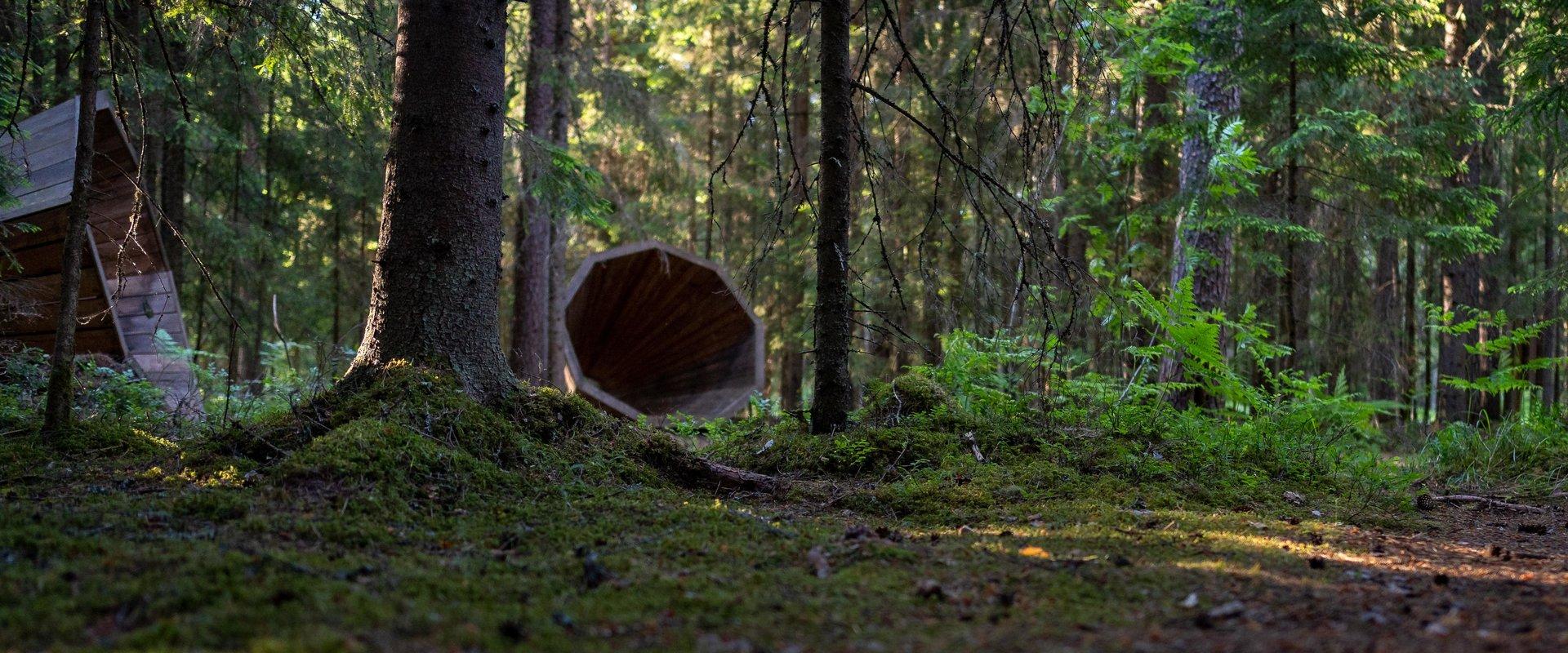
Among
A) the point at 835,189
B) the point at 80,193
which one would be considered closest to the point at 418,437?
the point at 80,193

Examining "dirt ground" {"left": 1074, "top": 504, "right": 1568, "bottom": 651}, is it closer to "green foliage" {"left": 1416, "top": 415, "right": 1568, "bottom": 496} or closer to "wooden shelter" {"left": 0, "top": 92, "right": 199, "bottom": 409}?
"green foliage" {"left": 1416, "top": 415, "right": 1568, "bottom": 496}

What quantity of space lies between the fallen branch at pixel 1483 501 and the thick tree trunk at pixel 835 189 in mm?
3198

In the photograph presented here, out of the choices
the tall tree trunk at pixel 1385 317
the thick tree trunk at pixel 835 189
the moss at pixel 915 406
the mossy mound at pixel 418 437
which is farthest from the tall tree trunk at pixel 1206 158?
the tall tree trunk at pixel 1385 317

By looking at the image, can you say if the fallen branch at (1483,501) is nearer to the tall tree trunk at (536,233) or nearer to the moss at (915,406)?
the moss at (915,406)

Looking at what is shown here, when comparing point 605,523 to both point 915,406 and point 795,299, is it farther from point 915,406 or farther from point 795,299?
point 795,299

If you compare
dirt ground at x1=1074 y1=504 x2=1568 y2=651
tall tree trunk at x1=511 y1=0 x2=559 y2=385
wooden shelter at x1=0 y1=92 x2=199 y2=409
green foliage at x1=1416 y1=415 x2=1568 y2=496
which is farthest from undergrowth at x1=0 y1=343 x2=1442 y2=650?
tall tree trunk at x1=511 y1=0 x2=559 y2=385

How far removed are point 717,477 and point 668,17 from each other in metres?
15.5

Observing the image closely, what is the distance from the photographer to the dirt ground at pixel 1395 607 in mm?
2119

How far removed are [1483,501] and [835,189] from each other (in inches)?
150

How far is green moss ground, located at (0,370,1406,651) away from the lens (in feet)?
6.95

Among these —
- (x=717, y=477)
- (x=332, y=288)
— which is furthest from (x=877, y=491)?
(x=332, y=288)

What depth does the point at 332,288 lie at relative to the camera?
15836mm

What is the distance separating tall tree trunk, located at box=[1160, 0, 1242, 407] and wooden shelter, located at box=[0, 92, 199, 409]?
7863 millimetres

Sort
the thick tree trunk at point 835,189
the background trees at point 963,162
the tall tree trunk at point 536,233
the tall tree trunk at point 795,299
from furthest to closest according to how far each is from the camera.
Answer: the tall tree trunk at point 795,299
the tall tree trunk at point 536,233
the background trees at point 963,162
the thick tree trunk at point 835,189
